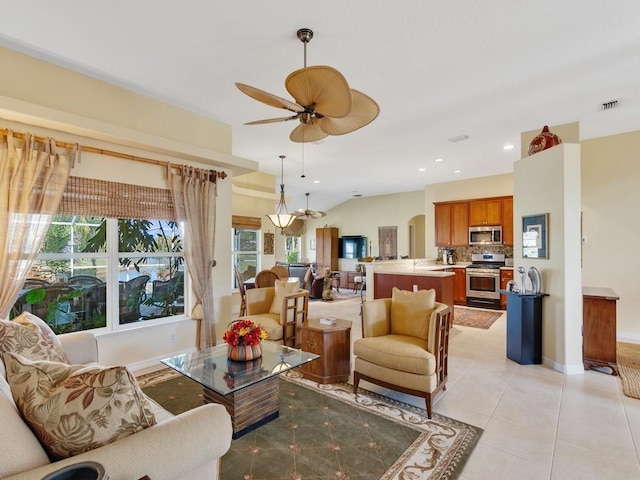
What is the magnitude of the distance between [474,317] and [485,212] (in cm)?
259

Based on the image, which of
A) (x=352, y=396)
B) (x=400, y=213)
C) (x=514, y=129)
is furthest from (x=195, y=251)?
(x=400, y=213)

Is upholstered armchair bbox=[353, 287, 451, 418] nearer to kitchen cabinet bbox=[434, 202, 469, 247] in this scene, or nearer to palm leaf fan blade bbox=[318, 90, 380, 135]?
palm leaf fan blade bbox=[318, 90, 380, 135]

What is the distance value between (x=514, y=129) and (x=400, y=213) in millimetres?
5605

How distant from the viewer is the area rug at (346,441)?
194 centimetres

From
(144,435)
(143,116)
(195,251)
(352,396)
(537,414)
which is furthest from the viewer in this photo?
(195,251)

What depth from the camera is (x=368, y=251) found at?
35.2 feet

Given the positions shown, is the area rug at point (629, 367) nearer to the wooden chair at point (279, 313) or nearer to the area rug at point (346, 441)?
the area rug at point (346, 441)

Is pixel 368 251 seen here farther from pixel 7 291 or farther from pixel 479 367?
pixel 7 291

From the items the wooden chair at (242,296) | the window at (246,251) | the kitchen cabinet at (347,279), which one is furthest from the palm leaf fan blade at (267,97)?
the kitchen cabinet at (347,279)

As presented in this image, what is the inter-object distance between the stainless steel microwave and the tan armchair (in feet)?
16.9

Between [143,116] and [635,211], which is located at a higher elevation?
[143,116]

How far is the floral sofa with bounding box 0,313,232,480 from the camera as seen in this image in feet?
3.30

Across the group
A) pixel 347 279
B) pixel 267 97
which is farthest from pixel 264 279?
pixel 347 279

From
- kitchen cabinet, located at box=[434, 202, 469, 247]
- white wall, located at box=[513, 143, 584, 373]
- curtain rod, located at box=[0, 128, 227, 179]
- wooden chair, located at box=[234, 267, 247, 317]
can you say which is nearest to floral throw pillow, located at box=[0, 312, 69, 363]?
curtain rod, located at box=[0, 128, 227, 179]
